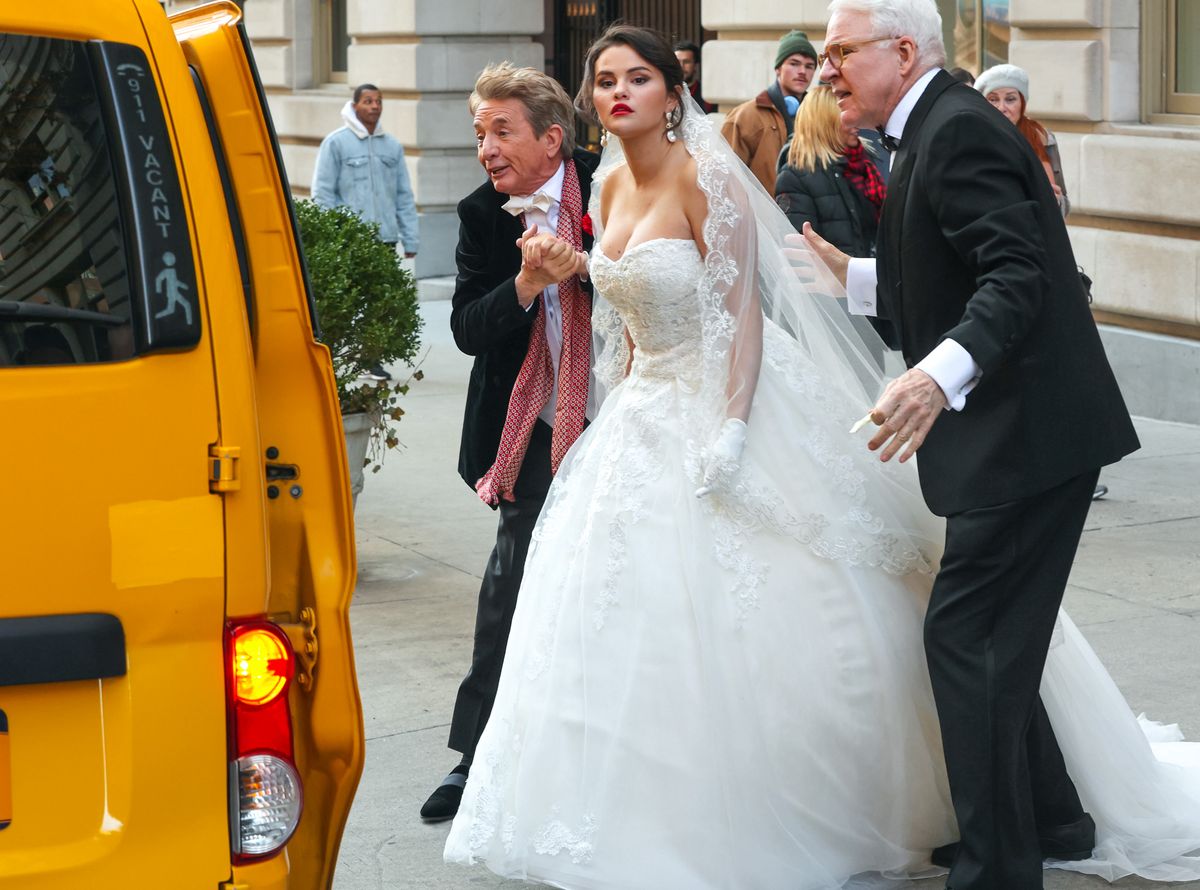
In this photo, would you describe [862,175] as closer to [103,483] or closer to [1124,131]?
[1124,131]

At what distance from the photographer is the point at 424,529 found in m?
8.07

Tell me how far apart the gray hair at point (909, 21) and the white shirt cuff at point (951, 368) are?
2.26 ft

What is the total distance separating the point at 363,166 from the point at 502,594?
8.61m

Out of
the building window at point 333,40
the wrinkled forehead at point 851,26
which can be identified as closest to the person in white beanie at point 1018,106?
the wrinkled forehead at point 851,26

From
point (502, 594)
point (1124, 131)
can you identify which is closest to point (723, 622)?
point (502, 594)

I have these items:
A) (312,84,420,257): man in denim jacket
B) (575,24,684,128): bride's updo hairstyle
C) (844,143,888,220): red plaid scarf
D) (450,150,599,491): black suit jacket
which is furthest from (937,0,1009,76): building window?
(575,24,684,128): bride's updo hairstyle

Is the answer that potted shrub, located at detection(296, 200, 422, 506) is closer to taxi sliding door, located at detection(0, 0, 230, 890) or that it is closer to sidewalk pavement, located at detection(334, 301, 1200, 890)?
sidewalk pavement, located at detection(334, 301, 1200, 890)

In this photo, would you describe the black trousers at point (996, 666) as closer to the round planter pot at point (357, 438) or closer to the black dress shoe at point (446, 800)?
the black dress shoe at point (446, 800)

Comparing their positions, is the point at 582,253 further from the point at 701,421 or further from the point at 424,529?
the point at 424,529

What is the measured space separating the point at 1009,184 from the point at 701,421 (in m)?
0.93

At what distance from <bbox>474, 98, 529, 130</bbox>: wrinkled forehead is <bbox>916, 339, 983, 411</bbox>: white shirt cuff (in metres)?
1.49

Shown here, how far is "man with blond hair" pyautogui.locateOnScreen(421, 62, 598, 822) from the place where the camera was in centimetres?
457

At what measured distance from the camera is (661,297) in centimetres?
424

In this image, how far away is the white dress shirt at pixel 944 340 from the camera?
3.47 meters
